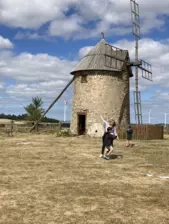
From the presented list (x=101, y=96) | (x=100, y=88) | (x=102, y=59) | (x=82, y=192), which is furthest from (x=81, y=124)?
(x=82, y=192)

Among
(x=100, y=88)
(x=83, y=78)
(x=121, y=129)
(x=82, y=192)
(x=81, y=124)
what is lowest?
(x=82, y=192)

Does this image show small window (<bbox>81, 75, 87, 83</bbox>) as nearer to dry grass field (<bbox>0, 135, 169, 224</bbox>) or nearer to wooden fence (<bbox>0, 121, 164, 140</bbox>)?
wooden fence (<bbox>0, 121, 164, 140</bbox>)

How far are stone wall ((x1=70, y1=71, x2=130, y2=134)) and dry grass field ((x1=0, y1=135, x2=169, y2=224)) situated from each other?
14.1 metres

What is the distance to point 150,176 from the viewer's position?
10109 millimetres

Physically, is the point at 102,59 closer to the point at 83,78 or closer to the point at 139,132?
the point at 83,78

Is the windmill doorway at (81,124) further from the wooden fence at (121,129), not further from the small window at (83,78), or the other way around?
the wooden fence at (121,129)

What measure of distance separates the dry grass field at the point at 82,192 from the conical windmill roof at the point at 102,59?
600 inches

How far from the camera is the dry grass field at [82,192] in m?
6.02

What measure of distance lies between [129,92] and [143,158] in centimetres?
1571

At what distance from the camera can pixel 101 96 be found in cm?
2689

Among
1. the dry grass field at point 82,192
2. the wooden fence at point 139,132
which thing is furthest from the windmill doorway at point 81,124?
the dry grass field at point 82,192

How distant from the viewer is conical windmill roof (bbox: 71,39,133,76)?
27.1m

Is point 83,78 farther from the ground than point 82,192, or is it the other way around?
point 83,78

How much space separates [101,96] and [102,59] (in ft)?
10.7
